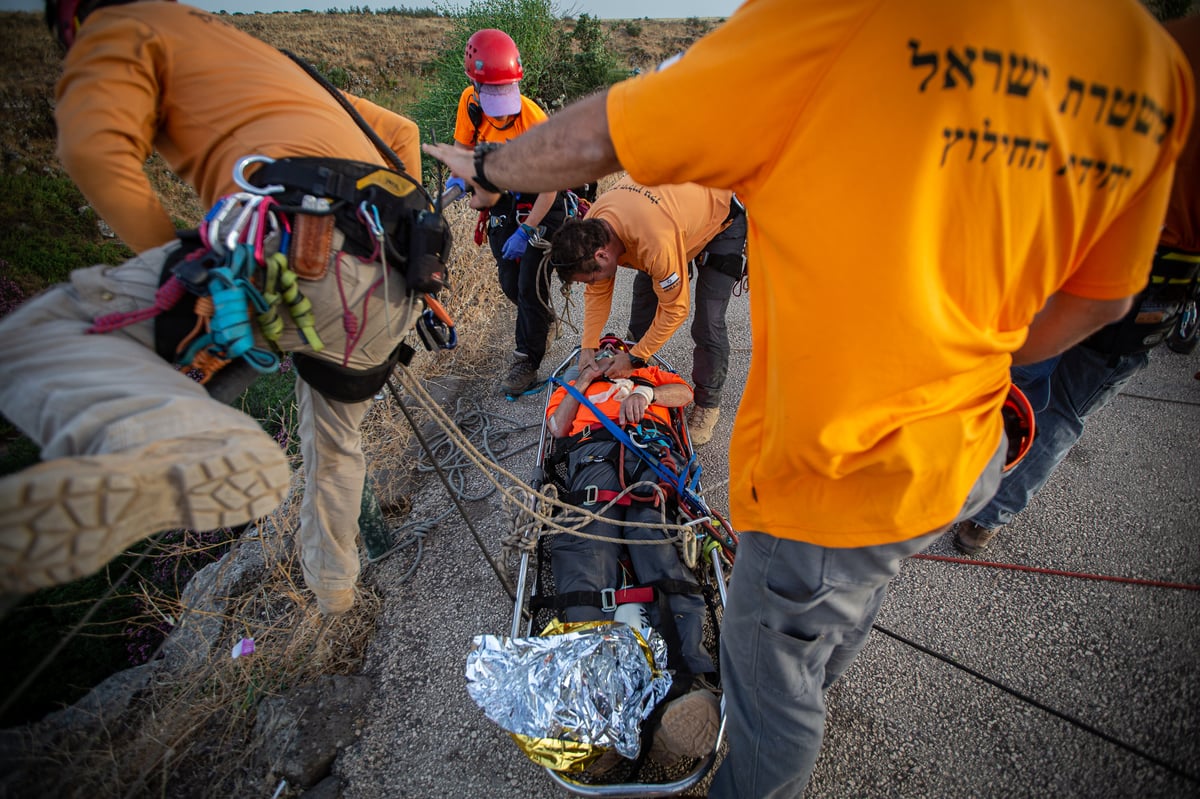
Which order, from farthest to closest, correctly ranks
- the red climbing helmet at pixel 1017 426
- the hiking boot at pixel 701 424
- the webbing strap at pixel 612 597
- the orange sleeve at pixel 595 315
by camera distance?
the hiking boot at pixel 701 424, the orange sleeve at pixel 595 315, the webbing strap at pixel 612 597, the red climbing helmet at pixel 1017 426

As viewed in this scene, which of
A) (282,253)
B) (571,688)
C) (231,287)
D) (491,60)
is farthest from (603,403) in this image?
(491,60)

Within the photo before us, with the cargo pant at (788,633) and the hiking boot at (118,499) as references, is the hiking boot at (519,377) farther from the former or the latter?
the hiking boot at (118,499)

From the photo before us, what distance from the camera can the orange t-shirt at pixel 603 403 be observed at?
280 cm

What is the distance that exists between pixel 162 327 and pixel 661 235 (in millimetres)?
2215

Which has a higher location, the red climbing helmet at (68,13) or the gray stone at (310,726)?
the red climbing helmet at (68,13)

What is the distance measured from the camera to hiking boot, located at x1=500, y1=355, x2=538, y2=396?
13.4 feet

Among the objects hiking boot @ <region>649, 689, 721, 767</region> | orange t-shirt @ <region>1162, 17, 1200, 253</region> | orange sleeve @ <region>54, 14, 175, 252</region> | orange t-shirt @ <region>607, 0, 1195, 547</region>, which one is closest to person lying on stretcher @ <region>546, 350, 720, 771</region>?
hiking boot @ <region>649, 689, 721, 767</region>

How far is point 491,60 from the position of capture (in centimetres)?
353

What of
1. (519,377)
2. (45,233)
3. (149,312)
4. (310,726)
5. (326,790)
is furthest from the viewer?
(45,233)

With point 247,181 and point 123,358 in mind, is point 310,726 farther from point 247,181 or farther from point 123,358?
point 247,181

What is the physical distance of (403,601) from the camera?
8.20ft

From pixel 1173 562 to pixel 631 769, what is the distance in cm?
298

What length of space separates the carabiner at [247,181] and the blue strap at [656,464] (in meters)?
1.64

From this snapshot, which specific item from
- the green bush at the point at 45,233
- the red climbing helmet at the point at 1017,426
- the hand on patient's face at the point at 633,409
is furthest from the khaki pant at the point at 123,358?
the green bush at the point at 45,233
